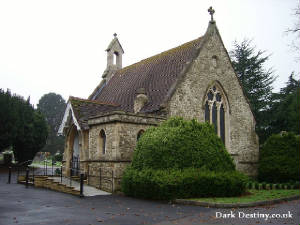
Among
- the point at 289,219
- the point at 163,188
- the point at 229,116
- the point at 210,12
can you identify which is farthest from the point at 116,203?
the point at 210,12

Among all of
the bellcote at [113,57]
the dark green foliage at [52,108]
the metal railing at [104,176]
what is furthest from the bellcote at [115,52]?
the dark green foliage at [52,108]

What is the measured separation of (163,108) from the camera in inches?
728

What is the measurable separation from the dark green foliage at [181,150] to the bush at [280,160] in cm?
604

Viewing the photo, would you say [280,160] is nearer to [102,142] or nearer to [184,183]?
[184,183]

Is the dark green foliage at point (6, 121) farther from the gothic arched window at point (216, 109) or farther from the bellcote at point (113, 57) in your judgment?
the gothic arched window at point (216, 109)

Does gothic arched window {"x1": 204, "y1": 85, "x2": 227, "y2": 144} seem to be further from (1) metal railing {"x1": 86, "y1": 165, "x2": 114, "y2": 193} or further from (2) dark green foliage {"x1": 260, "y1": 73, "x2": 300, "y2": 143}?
(2) dark green foliage {"x1": 260, "y1": 73, "x2": 300, "y2": 143}

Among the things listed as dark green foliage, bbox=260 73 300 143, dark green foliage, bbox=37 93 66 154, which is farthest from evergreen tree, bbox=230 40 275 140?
dark green foliage, bbox=37 93 66 154

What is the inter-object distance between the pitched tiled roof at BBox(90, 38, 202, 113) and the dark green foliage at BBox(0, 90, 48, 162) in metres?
9.30

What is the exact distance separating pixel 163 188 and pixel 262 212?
13.2ft

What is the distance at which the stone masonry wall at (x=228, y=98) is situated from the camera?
1959cm

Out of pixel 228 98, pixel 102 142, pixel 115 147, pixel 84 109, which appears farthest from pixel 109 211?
pixel 228 98

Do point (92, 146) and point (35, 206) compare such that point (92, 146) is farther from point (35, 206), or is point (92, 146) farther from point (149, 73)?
point (149, 73)

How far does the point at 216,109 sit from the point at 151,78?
503 cm

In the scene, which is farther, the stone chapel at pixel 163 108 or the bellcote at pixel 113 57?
the bellcote at pixel 113 57
